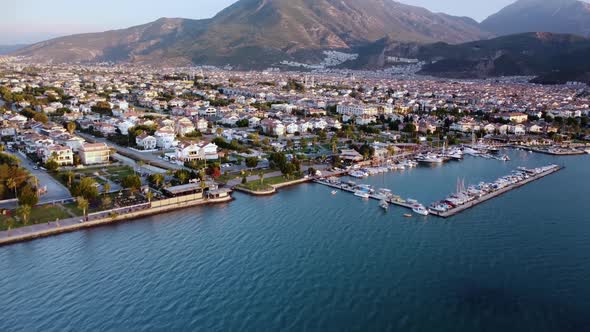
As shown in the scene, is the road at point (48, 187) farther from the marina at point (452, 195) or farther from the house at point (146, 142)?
the marina at point (452, 195)

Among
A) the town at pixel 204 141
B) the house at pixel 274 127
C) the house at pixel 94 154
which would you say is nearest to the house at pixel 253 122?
the town at pixel 204 141

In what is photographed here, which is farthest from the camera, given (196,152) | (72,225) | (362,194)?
(196,152)

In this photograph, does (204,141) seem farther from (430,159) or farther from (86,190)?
(430,159)

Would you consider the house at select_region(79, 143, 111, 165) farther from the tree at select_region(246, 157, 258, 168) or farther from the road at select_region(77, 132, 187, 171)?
the tree at select_region(246, 157, 258, 168)

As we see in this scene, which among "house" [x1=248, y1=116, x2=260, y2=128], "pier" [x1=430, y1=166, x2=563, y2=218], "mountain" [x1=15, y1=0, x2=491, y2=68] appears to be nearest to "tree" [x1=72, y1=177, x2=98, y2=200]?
"pier" [x1=430, y1=166, x2=563, y2=218]

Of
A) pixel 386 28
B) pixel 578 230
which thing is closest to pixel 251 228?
pixel 578 230

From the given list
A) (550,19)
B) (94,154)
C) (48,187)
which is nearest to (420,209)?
(48,187)
